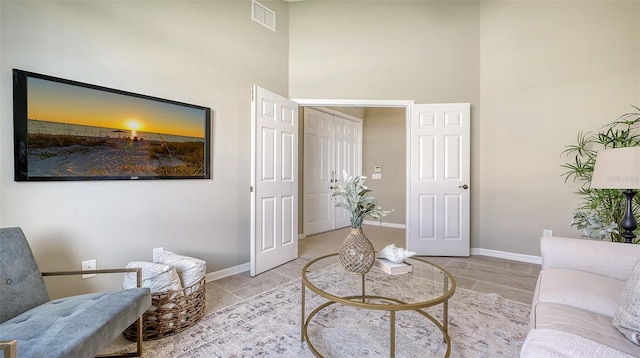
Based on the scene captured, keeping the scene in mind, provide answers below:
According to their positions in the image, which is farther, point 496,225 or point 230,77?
point 496,225

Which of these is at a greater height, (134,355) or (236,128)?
(236,128)

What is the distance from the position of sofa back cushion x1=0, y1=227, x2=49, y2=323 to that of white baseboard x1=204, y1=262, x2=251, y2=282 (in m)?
1.29

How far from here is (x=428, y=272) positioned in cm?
168

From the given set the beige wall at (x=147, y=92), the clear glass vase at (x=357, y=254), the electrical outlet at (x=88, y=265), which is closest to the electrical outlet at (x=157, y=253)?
the beige wall at (x=147, y=92)

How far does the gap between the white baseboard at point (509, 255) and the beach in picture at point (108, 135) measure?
348 cm

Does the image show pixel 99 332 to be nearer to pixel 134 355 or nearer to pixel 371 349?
pixel 134 355

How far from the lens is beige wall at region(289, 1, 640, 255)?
3055 mm

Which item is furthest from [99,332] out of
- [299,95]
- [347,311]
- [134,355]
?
[299,95]

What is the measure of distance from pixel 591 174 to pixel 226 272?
384cm

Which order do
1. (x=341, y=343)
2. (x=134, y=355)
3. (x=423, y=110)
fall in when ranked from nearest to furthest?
(x=134, y=355), (x=341, y=343), (x=423, y=110)

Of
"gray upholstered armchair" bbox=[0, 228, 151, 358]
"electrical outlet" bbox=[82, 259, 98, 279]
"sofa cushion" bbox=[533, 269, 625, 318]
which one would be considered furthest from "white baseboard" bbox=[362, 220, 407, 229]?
"gray upholstered armchair" bbox=[0, 228, 151, 358]

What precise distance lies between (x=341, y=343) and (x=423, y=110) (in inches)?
111

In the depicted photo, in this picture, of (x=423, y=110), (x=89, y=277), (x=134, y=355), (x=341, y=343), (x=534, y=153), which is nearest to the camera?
(x=134, y=355)

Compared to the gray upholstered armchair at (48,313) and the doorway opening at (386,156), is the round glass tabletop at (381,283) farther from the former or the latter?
the doorway opening at (386,156)
